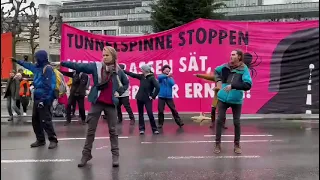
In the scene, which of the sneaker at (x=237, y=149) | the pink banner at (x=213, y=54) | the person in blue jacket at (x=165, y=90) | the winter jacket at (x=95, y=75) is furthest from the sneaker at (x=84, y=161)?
the pink banner at (x=213, y=54)

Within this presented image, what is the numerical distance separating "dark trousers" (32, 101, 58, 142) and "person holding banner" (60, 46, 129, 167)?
1.74 m

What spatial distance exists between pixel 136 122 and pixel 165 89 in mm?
1800

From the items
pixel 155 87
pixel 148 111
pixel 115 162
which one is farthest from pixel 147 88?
pixel 115 162

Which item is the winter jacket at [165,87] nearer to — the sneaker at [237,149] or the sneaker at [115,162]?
the sneaker at [237,149]

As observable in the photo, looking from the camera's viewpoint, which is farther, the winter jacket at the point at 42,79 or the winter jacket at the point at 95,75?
the winter jacket at the point at 42,79

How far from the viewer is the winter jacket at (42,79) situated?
7.66 metres

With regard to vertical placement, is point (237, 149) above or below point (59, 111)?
above

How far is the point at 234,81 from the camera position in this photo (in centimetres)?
692

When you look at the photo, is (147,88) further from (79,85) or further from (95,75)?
(95,75)

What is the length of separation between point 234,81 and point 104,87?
200 centimetres

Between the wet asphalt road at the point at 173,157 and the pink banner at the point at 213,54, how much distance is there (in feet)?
5.02

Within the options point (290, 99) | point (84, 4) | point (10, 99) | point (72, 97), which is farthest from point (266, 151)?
point (84, 4)

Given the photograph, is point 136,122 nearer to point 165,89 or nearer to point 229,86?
point 165,89

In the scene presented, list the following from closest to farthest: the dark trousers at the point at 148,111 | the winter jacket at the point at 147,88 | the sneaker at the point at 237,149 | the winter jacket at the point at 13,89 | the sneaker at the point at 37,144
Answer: the sneaker at the point at 237,149 → the sneaker at the point at 37,144 → the winter jacket at the point at 147,88 → the dark trousers at the point at 148,111 → the winter jacket at the point at 13,89
